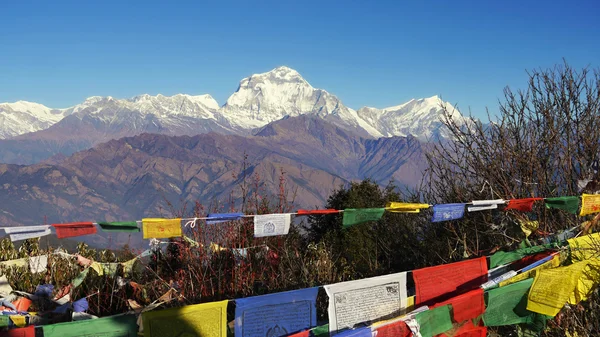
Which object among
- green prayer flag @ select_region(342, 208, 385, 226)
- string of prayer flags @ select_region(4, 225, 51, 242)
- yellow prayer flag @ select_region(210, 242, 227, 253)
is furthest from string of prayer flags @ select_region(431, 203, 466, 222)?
string of prayer flags @ select_region(4, 225, 51, 242)

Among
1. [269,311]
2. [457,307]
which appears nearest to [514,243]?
[457,307]

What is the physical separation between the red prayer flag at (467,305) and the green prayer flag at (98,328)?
316cm

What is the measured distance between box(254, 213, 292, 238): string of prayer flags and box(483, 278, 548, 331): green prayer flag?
2.95 m

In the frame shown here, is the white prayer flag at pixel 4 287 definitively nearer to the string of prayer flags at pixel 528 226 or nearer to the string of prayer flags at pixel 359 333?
the string of prayer flags at pixel 359 333

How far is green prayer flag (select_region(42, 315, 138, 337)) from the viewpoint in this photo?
4.48m

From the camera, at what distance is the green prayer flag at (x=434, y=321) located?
218 inches

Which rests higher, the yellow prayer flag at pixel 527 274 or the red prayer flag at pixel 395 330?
the yellow prayer flag at pixel 527 274

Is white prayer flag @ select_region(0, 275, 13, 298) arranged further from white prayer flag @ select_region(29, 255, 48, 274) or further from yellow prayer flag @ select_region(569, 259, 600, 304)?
yellow prayer flag @ select_region(569, 259, 600, 304)

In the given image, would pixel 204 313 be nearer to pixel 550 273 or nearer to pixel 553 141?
pixel 550 273

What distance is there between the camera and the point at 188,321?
485cm

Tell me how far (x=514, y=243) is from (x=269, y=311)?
6.19 m

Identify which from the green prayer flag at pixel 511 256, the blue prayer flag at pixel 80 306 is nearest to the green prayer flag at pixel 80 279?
the blue prayer flag at pixel 80 306

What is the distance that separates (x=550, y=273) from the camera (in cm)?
650

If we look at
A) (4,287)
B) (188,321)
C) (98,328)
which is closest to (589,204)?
(188,321)
